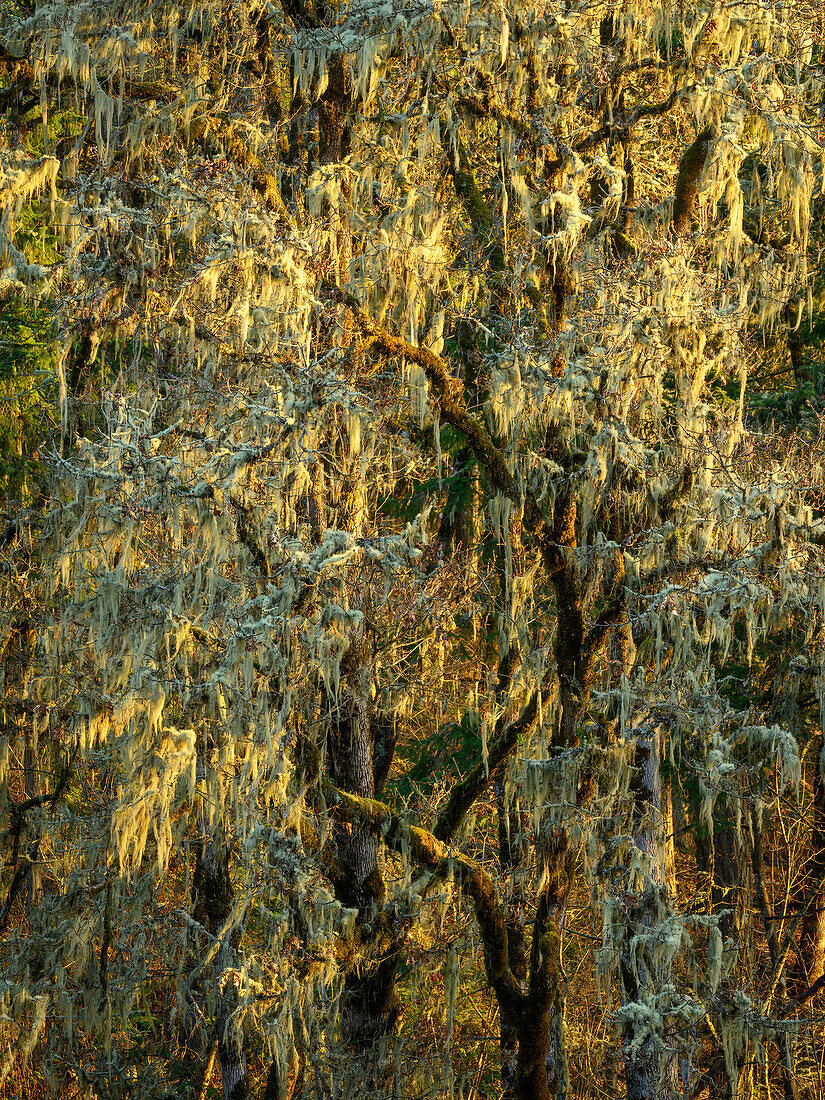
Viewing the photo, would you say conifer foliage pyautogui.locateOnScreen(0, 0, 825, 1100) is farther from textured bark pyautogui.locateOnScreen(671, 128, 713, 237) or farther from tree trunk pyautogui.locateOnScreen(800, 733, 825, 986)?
tree trunk pyautogui.locateOnScreen(800, 733, 825, 986)

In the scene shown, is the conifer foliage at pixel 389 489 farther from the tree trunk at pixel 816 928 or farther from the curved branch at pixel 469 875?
the tree trunk at pixel 816 928

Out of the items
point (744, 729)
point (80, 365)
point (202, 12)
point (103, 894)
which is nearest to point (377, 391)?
point (80, 365)

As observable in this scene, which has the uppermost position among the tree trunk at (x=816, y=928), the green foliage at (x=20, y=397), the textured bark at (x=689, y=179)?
the textured bark at (x=689, y=179)

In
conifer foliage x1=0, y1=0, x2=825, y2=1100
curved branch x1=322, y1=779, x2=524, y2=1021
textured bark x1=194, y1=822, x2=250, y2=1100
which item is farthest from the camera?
textured bark x1=194, y1=822, x2=250, y2=1100

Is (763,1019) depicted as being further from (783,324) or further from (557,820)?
(783,324)

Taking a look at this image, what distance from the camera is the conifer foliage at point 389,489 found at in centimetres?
523

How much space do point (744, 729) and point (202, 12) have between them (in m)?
5.04

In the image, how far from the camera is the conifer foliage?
523 cm

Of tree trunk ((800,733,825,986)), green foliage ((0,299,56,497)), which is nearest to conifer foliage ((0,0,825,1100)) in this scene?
tree trunk ((800,733,825,986))

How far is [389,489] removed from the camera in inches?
282

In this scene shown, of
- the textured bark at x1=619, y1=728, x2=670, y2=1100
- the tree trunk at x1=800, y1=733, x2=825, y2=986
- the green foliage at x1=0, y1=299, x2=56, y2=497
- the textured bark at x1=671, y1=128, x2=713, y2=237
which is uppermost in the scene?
the textured bark at x1=671, y1=128, x2=713, y2=237

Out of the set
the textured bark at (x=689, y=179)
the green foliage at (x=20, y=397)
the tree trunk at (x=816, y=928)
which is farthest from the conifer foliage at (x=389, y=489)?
the green foliage at (x=20, y=397)

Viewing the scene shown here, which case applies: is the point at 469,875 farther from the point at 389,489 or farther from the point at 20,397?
the point at 20,397

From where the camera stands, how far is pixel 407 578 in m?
6.48
